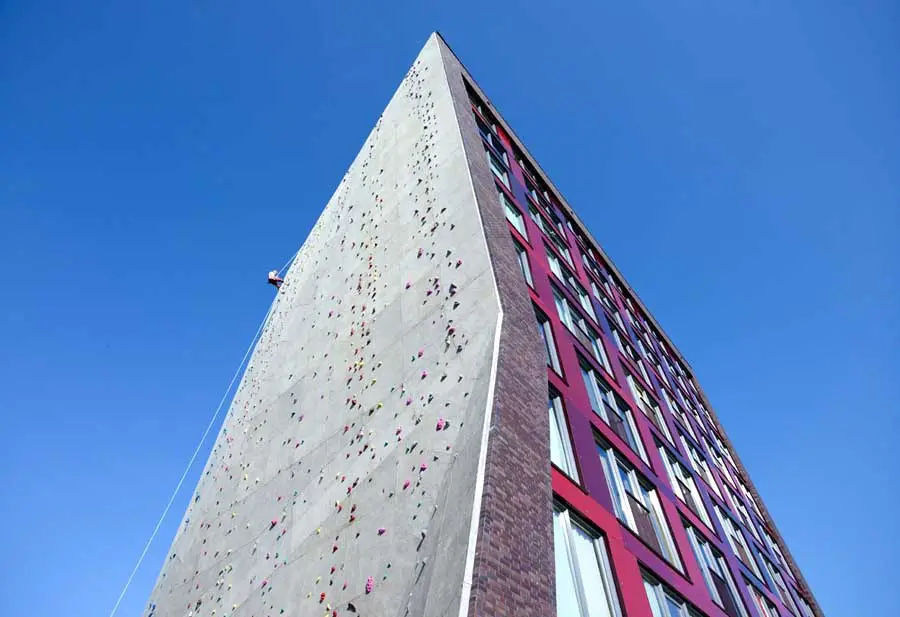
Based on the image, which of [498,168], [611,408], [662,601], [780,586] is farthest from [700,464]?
[498,168]

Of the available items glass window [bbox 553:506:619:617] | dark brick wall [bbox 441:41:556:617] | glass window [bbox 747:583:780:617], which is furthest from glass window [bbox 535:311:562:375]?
glass window [bbox 747:583:780:617]

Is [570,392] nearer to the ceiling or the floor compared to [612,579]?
nearer to the ceiling

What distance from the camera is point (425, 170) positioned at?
15.6 meters

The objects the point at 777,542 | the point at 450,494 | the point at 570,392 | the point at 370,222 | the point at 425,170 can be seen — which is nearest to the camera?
the point at 450,494

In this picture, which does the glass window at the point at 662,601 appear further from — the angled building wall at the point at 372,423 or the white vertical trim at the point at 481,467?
the white vertical trim at the point at 481,467

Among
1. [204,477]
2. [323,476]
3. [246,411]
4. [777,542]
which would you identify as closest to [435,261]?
[323,476]

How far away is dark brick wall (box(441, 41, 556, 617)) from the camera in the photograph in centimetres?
534

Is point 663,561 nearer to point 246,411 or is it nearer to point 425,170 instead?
point 425,170

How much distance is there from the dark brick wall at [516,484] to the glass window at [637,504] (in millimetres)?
4268

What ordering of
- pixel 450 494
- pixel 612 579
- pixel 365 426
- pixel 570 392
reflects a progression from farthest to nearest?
pixel 570 392, pixel 365 426, pixel 612 579, pixel 450 494

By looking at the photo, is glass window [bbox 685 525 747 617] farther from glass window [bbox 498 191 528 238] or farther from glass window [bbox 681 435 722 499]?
glass window [bbox 498 191 528 238]

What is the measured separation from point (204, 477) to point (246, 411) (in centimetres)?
310

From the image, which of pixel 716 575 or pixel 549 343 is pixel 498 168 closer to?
pixel 549 343

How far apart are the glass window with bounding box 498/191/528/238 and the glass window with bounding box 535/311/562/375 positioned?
13.3 feet
